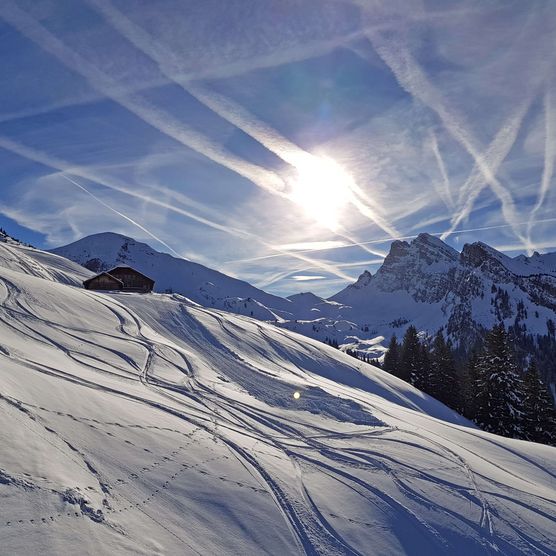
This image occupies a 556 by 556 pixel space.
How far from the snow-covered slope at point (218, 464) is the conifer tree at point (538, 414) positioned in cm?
1642

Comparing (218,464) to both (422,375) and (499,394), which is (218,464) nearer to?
(499,394)

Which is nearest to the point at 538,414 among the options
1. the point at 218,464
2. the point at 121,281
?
the point at 218,464

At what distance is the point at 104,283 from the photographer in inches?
1772

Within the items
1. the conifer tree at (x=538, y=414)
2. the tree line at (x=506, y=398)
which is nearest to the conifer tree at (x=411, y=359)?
the tree line at (x=506, y=398)

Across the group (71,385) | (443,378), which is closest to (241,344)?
(71,385)

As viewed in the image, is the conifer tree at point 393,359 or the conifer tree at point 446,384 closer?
the conifer tree at point 446,384

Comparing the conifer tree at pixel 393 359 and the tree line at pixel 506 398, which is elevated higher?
the conifer tree at pixel 393 359

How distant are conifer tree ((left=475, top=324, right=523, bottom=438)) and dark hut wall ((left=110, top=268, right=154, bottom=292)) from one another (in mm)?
37822

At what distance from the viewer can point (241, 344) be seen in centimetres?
2280

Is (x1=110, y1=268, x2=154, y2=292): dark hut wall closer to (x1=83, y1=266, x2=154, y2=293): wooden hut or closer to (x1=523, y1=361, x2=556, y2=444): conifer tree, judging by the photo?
(x1=83, y1=266, x2=154, y2=293): wooden hut

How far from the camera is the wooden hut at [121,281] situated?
145ft

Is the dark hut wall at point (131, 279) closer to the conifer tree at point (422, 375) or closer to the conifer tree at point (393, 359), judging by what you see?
the conifer tree at point (393, 359)

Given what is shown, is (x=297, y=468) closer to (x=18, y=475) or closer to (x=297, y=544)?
(x=297, y=544)

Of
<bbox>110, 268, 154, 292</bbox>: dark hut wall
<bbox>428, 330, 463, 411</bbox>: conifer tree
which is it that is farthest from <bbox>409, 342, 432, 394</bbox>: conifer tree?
<bbox>110, 268, 154, 292</bbox>: dark hut wall
